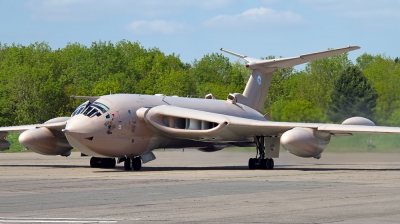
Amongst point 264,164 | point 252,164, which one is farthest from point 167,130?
point 264,164

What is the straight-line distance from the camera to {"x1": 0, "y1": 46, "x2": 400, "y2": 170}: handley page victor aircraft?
3127cm

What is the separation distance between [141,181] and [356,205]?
9157 mm

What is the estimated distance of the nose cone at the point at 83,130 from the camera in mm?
30797

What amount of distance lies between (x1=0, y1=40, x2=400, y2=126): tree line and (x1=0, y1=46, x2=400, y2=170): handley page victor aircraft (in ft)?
89.9

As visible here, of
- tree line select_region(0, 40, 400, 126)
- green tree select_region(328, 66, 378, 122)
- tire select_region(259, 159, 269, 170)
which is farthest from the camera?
tree line select_region(0, 40, 400, 126)

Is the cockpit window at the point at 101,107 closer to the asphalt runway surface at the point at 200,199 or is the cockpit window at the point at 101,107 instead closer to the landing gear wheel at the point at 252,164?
the asphalt runway surface at the point at 200,199

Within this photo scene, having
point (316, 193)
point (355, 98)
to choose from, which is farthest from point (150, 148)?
point (355, 98)

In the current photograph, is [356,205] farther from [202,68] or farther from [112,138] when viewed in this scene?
[202,68]

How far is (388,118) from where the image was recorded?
4422 centimetres

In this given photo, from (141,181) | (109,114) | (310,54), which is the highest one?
(310,54)

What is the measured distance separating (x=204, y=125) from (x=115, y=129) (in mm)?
4141

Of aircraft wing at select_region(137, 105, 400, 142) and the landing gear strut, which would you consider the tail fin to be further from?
the landing gear strut

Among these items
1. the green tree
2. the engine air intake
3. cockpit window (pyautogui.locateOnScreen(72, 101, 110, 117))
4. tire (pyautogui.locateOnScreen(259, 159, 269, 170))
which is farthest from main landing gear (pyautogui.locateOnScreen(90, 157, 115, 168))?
the green tree

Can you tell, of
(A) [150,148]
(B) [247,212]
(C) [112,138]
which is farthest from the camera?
(A) [150,148]
